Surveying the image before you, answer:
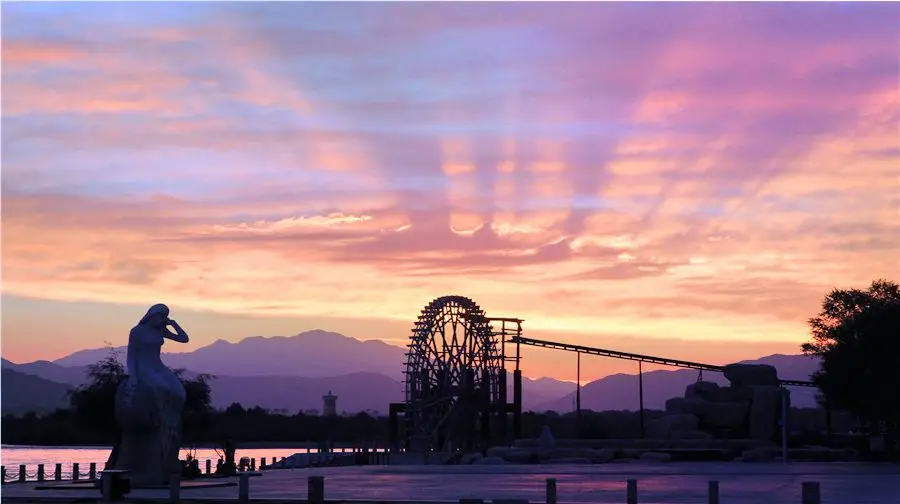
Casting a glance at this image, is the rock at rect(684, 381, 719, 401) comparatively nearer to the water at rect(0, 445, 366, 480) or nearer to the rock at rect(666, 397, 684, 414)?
the rock at rect(666, 397, 684, 414)

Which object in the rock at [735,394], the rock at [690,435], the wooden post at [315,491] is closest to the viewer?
the wooden post at [315,491]

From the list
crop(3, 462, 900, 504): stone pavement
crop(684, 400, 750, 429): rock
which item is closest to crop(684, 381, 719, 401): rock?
crop(684, 400, 750, 429): rock

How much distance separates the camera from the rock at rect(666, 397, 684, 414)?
97.0 meters

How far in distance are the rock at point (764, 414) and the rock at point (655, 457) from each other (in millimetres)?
21639

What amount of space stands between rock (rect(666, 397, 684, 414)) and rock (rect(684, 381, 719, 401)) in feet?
3.25

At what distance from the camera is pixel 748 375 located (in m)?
100

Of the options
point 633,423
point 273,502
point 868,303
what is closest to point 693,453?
point 868,303

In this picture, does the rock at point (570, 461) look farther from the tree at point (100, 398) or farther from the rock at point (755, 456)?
the tree at point (100, 398)

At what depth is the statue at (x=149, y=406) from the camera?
137 ft

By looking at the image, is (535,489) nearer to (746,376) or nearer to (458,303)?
(458,303)

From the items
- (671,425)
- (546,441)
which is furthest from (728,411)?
(546,441)

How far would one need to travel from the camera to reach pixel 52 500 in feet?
120

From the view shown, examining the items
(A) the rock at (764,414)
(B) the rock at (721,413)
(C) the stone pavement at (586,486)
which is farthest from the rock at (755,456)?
(B) the rock at (721,413)

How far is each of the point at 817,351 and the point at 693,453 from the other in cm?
2615
